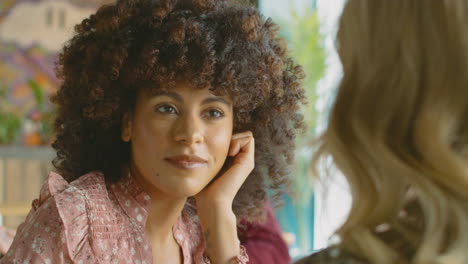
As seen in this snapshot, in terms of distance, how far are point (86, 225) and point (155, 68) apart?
1.33 ft

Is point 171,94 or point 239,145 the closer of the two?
point 171,94

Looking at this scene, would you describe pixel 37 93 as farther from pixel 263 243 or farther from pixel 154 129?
pixel 154 129

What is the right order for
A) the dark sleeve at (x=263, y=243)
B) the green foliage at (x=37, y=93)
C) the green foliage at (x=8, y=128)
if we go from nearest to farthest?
the dark sleeve at (x=263, y=243)
the green foliage at (x=8, y=128)
the green foliage at (x=37, y=93)

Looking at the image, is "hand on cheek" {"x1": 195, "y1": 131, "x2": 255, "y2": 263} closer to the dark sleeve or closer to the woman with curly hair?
the woman with curly hair

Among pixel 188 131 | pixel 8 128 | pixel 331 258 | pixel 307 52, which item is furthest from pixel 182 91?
pixel 8 128

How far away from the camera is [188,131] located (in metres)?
1.57

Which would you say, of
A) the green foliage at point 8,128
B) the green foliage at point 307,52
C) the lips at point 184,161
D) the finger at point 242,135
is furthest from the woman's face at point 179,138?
the green foliage at point 8,128

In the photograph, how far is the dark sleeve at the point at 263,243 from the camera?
2049 millimetres

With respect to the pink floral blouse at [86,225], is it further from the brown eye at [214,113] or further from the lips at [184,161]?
the brown eye at [214,113]

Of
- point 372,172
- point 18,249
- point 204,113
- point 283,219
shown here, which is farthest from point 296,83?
point 283,219

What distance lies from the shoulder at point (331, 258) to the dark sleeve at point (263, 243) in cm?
112

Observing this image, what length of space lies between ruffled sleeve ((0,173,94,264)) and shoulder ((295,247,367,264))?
70cm

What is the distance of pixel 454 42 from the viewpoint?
820mm

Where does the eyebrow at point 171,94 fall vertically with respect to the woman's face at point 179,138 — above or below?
above
